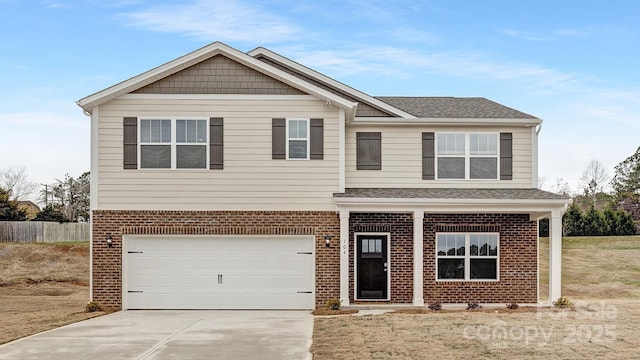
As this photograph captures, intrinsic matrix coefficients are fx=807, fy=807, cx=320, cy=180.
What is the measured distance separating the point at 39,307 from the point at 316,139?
1081cm

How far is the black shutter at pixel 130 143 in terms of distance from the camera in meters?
20.2

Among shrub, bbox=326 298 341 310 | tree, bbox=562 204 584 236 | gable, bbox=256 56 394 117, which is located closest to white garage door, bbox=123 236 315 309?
shrub, bbox=326 298 341 310

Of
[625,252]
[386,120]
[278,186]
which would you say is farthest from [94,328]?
[625,252]

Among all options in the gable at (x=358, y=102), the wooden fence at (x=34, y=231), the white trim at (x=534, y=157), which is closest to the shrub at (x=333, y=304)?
the gable at (x=358, y=102)

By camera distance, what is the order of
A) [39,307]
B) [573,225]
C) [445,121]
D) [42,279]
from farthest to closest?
[573,225] < [42,279] < [39,307] < [445,121]

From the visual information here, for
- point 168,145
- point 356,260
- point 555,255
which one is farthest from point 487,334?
point 168,145

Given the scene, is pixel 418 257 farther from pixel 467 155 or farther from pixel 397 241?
pixel 467 155

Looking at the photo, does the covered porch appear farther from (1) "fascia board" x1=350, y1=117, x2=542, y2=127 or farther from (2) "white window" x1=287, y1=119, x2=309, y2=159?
(1) "fascia board" x1=350, y1=117, x2=542, y2=127

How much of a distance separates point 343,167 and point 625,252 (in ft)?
71.5

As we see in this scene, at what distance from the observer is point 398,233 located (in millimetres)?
21438

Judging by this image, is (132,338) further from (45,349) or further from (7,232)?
(7,232)

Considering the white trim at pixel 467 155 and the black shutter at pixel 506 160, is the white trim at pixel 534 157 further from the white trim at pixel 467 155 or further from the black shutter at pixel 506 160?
the white trim at pixel 467 155

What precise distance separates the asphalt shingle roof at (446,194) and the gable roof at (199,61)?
2.17 meters

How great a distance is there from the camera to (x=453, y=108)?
75.5ft
